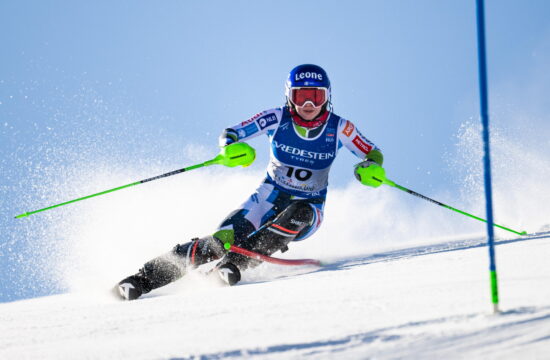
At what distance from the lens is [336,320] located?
204 cm

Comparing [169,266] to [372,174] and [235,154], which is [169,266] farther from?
[372,174]

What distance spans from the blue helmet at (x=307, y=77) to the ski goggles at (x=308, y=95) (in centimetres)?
4

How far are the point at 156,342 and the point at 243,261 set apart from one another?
2315 mm

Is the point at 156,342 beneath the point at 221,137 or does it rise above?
beneath

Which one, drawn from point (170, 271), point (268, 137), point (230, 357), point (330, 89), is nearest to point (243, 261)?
point (170, 271)

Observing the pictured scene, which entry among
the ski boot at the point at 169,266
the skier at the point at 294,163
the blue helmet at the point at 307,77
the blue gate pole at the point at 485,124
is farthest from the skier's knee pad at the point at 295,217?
the blue gate pole at the point at 485,124

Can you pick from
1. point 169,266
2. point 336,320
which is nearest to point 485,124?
point 336,320

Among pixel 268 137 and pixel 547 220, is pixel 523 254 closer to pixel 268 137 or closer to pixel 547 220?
pixel 268 137

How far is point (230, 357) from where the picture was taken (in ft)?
5.62

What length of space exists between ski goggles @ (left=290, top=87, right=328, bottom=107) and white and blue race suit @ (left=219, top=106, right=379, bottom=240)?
0.23m

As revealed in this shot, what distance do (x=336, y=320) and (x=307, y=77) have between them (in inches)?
131

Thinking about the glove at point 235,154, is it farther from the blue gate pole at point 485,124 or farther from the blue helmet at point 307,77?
the blue gate pole at point 485,124

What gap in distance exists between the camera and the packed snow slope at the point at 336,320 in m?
1.60

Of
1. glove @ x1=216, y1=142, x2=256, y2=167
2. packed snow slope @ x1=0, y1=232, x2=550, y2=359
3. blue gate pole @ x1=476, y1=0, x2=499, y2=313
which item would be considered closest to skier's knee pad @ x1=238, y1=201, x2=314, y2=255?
glove @ x1=216, y1=142, x2=256, y2=167
